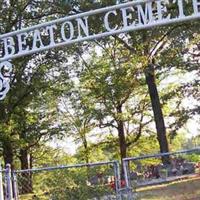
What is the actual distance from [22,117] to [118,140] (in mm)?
12034

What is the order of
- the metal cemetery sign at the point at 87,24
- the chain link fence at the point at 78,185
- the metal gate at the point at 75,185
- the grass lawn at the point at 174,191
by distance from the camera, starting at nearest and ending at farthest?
1. the metal cemetery sign at the point at 87,24
2. the metal gate at the point at 75,185
3. the chain link fence at the point at 78,185
4. the grass lawn at the point at 174,191

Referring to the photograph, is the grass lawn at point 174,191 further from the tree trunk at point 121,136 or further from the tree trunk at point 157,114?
the tree trunk at point 121,136

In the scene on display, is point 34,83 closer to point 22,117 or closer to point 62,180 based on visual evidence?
point 22,117

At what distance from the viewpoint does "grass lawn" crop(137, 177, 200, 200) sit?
13.0m

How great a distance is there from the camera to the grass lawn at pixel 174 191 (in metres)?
13.0

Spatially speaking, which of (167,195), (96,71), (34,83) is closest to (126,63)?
(96,71)

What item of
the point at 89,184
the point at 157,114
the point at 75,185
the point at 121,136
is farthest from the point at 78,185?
the point at 121,136

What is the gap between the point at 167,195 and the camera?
531 inches

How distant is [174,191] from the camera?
47.8 feet

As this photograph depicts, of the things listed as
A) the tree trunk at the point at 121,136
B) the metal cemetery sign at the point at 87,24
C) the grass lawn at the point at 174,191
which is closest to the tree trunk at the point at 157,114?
the tree trunk at the point at 121,136

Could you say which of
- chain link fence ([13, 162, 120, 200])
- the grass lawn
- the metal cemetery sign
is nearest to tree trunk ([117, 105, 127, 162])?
the grass lawn

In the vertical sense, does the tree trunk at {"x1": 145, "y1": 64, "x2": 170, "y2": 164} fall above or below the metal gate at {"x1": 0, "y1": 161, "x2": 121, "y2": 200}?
above

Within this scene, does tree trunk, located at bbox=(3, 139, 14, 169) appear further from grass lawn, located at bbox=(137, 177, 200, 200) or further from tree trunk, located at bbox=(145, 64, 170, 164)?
grass lawn, located at bbox=(137, 177, 200, 200)

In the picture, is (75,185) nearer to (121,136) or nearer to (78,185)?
(78,185)
